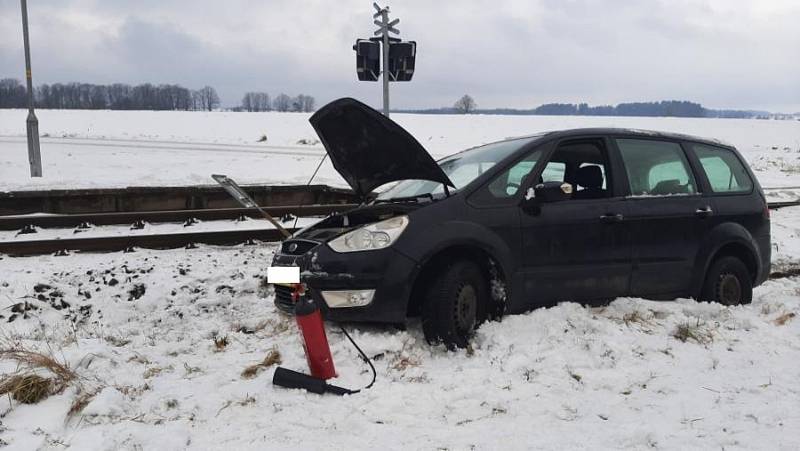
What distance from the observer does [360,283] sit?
398 centimetres

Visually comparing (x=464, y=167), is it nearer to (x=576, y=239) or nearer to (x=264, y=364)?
(x=576, y=239)

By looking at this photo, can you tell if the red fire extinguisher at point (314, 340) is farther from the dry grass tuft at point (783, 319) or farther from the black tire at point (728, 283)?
the dry grass tuft at point (783, 319)

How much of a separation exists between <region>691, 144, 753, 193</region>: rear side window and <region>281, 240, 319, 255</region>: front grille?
3.69m

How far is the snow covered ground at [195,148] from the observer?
615 inches

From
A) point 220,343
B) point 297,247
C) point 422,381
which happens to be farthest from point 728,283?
point 220,343

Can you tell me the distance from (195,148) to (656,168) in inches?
968

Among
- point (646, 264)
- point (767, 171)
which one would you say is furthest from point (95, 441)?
point (767, 171)

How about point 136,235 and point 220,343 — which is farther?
point 136,235

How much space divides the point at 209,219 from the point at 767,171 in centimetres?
2114

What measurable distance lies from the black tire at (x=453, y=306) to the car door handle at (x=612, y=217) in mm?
1251

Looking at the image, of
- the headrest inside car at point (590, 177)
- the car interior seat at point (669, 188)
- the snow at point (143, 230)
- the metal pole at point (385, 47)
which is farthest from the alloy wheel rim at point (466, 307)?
the metal pole at point (385, 47)

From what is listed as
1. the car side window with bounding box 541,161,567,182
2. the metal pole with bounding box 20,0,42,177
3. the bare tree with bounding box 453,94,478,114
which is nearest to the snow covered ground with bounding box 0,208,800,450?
the car side window with bounding box 541,161,567,182

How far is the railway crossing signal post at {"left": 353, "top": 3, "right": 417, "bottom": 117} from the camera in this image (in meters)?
11.6

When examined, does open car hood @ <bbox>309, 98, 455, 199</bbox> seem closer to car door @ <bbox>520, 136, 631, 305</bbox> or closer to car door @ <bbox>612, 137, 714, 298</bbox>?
car door @ <bbox>520, 136, 631, 305</bbox>
